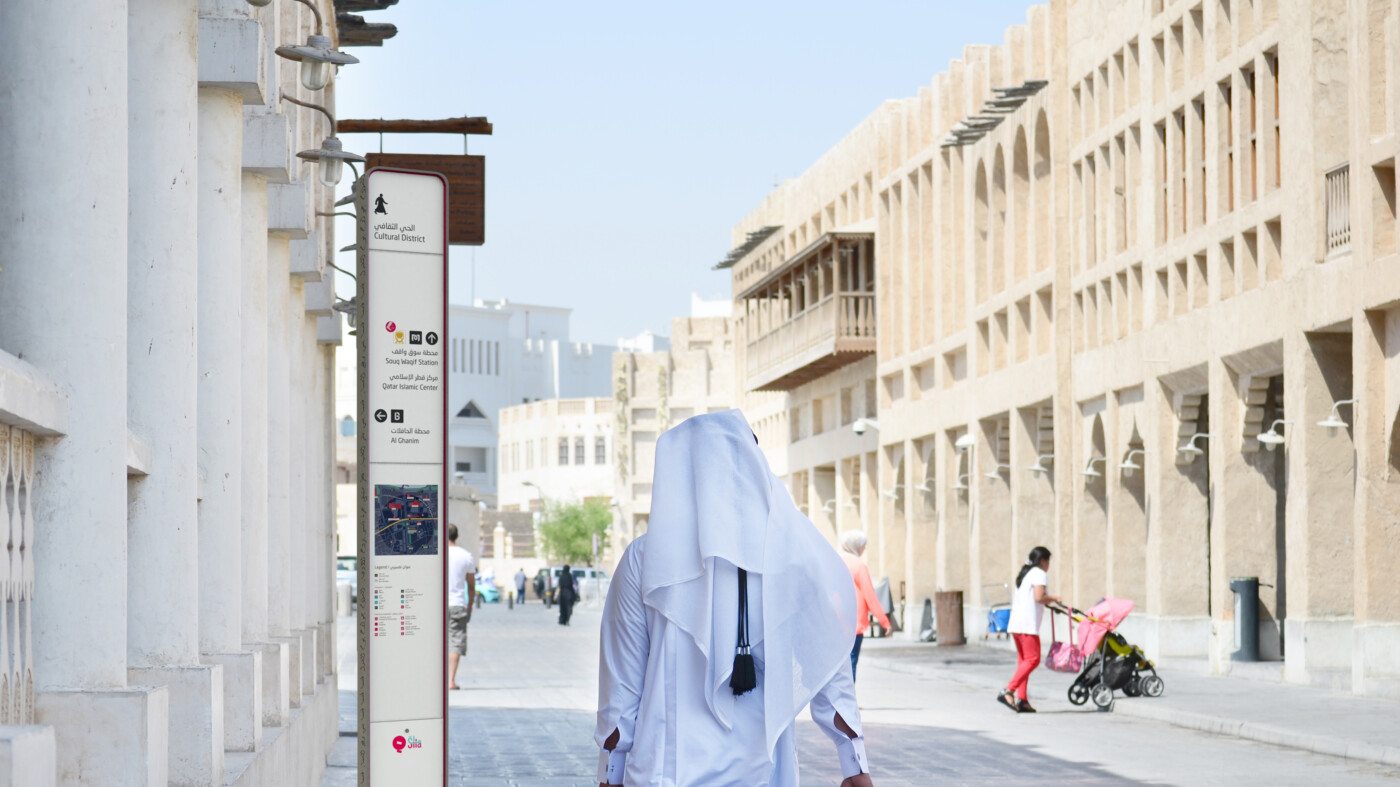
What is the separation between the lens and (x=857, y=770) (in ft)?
19.4

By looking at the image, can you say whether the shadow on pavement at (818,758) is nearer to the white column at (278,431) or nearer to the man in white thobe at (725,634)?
the white column at (278,431)

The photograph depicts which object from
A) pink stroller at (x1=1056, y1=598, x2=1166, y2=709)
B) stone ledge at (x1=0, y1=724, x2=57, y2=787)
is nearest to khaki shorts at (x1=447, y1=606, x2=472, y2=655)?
pink stroller at (x1=1056, y1=598, x2=1166, y2=709)

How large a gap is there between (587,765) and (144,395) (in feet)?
27.0

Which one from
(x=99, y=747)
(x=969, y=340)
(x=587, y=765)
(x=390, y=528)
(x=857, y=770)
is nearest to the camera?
(x=857, y=770)

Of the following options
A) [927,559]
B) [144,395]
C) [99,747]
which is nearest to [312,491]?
[144,395]

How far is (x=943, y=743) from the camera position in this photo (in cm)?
1856

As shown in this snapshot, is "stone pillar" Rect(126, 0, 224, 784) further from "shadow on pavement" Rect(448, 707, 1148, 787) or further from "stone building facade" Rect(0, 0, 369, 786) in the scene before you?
"shadow on pavement" Rect(448, 707, 1148, 787)

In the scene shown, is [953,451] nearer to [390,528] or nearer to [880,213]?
[880,213]

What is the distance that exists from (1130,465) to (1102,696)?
1114cm

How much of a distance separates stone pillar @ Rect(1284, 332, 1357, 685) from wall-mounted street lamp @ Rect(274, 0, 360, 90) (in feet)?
59.8

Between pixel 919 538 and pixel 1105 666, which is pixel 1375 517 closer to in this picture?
pixel 1105 666

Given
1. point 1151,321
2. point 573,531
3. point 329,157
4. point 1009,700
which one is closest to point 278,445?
point 329,157

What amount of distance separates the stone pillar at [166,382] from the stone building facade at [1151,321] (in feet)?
57.4

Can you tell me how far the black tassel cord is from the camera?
5.87 meters
